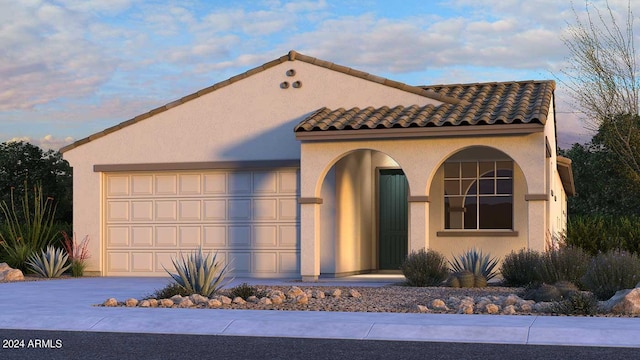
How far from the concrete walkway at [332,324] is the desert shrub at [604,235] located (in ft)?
36.9

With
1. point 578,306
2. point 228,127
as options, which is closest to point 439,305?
point 578,306

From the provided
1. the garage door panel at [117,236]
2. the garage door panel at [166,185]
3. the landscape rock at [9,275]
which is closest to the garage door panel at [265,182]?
the garage door panel at [166,185]

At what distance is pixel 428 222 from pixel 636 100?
10.7 m

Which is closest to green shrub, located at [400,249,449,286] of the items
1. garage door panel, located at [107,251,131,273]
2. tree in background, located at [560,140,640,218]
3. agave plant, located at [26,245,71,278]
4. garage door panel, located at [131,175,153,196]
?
garage door panel, located at [131,175,153,196]

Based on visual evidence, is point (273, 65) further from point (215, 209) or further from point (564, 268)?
point (564, 268)

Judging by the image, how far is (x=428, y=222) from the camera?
20.8 meters

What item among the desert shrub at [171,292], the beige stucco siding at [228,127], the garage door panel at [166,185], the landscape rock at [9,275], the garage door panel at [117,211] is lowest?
the landscape rock at [9,275]

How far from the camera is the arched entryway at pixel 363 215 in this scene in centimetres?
2173

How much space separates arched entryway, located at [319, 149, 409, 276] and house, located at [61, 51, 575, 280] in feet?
0.12

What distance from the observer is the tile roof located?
63.6 feet

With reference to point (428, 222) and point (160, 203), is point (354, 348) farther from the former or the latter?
point (160, 203)

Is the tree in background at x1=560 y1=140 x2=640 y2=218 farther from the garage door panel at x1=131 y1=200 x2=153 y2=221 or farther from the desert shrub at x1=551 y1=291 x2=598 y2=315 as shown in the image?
the desert shrub at x1=551 y1=291 x2=598 y2=315

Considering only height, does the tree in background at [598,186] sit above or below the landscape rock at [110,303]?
above

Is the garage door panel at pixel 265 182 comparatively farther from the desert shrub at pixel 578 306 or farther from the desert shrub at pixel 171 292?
the desert shrub at pixel 578 306
